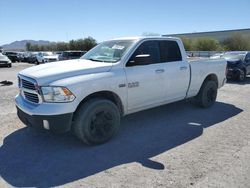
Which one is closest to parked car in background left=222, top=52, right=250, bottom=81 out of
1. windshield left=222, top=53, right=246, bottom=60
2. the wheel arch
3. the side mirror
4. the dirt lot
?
windshield left=222, top=53, right=246, bottom=60

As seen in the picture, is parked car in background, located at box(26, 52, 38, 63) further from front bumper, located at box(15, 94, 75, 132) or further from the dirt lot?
front bumper, located at box(15, 94, 75, 132)

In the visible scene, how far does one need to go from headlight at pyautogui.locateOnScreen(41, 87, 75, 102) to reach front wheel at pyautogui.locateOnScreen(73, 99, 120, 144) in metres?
0.37

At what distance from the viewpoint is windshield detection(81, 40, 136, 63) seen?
541 centimetres

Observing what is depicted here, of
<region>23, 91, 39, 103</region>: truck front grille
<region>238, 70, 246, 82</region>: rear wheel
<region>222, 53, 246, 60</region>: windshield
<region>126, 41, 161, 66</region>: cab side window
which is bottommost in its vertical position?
<region>238, 70, 246, 82</region>: rear wheel

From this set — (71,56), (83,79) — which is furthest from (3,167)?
(71,56)

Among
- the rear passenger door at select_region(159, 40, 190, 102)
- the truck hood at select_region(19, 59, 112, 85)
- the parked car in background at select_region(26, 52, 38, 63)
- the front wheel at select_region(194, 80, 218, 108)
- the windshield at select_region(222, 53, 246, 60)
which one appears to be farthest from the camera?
the parked car in background at select_region(26, 52, 38, 63)

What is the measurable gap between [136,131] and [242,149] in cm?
203

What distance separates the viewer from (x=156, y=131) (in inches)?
221

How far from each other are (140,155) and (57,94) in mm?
1678

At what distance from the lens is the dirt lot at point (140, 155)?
3.67 m

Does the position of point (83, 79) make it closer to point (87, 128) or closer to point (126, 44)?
point (87, 128)

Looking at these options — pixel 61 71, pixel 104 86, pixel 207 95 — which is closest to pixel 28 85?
pixel 61 71

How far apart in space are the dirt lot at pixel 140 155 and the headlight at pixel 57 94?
36.5 inches

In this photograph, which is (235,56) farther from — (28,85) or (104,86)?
(28,85)
